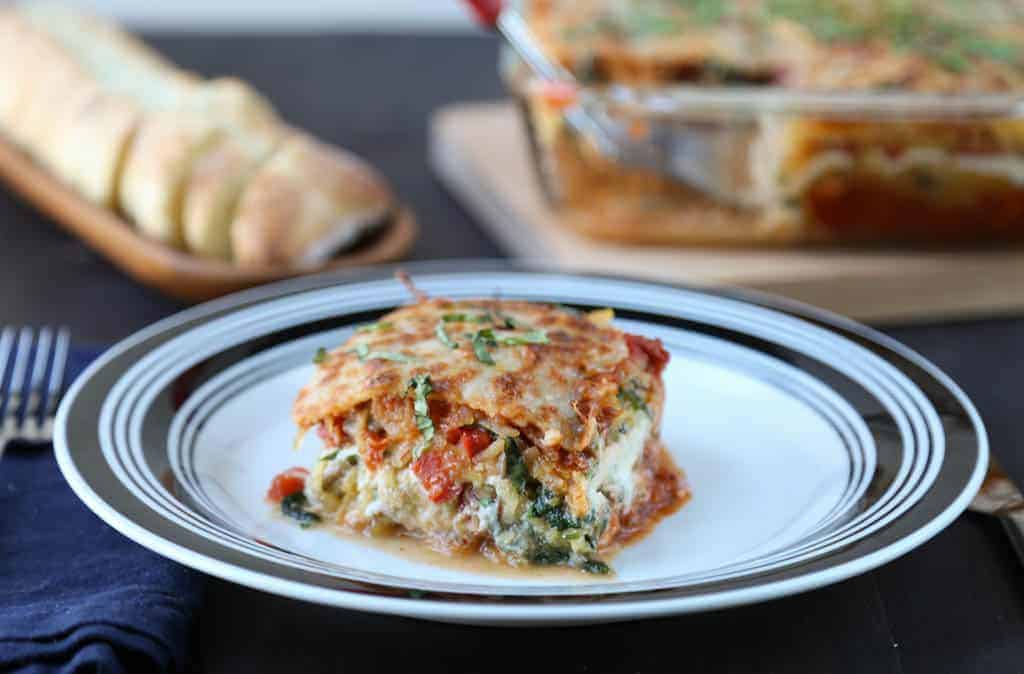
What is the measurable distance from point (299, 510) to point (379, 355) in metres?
0.28

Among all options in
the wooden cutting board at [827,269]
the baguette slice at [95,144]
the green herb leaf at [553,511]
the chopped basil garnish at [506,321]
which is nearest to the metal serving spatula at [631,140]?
the wooden cutting board at [827,269]

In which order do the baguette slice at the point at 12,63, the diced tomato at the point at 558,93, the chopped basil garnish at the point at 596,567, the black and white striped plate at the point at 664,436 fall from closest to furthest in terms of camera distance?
1. the black and white striped plate at the point at 664,436
2. the chopped basil garnish at the point at 596,567
3. the diced tomato at the point at 558,93
4. the baguette slice at the point at 12,63

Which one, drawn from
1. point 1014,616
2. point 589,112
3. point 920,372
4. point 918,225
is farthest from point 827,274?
point 1014,616

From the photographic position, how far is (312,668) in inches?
74.0

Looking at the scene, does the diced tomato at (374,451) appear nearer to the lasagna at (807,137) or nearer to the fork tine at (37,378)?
the fork tine at (37,378)

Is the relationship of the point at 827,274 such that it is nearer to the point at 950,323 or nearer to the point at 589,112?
the point at 950,323

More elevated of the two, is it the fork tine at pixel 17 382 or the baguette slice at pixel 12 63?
the baguette slice at pixel 12 63

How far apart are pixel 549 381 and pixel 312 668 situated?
1.85 feet

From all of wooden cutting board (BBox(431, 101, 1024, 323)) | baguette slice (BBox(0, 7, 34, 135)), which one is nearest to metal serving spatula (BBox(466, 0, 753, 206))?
wooden cutting board (BBox(431, 101, 1024, 323))

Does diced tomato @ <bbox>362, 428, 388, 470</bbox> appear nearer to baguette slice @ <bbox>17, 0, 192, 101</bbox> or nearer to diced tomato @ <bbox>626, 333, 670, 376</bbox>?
diced tomato @ <bbox>626, 333, 670, 376</bbox>

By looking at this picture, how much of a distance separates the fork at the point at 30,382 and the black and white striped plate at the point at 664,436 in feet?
0.67

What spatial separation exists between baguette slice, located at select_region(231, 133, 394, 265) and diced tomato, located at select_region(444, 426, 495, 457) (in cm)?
142

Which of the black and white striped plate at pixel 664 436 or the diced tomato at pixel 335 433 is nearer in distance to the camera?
the black and white striped plate at pixel 664 436

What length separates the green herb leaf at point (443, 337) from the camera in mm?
2232
